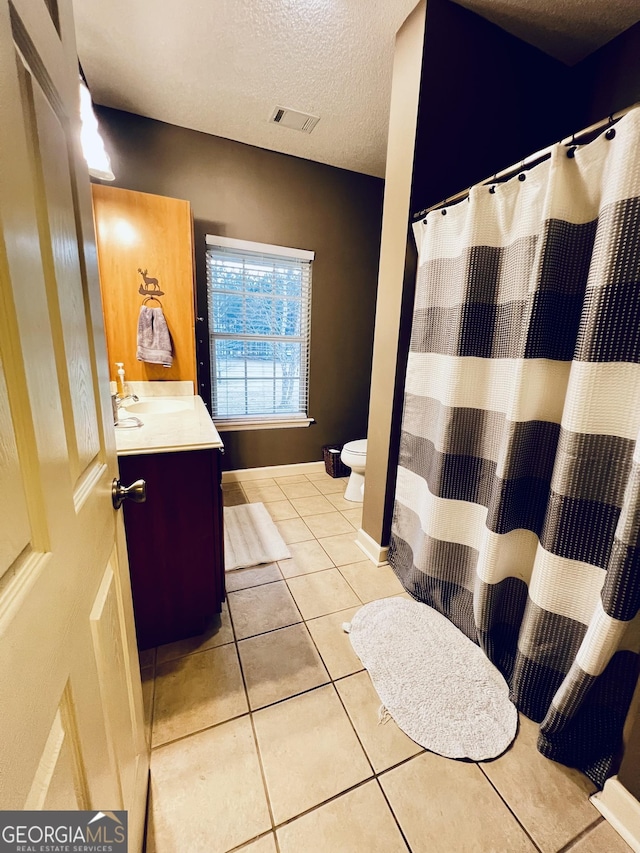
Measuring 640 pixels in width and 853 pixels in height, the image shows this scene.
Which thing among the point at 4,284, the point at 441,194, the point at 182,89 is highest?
the point at 182,89

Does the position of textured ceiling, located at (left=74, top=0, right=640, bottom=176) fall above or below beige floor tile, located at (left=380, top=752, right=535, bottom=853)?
above

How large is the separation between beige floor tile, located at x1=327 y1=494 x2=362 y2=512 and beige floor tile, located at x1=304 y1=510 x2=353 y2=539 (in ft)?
0.30

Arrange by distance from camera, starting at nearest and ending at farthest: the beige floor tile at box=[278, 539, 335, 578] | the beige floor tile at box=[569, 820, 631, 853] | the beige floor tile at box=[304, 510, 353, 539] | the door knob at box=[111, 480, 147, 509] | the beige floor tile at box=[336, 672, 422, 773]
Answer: the door knob at box=[111, 480, 147, 509]
the beige floor tile at box=[569, 820, 631, 853]
the beige floor tile at box=[336, 672, 422, 773]
the beige floor tile at box=[278, 539, 335, 578]
the beige floor tile at box=[304, 510, 353, 539]

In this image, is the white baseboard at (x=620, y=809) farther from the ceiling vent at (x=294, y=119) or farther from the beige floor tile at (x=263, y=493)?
the ceiling vent at (x=294, y=119)

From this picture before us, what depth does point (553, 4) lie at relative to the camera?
147 cm

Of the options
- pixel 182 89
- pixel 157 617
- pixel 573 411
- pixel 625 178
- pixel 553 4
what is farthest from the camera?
pixel 182 89

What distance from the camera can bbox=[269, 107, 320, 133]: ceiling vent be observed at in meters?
2.14

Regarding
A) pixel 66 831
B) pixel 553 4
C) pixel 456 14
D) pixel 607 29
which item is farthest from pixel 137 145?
pixel 66 831

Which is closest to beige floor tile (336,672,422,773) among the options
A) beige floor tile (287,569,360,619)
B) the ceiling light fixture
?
beige floor tile (287,569,360,619)

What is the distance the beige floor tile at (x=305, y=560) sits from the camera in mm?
1911

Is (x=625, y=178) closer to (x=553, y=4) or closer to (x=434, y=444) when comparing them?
(x=434, y=444)

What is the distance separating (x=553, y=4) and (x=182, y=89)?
190cm

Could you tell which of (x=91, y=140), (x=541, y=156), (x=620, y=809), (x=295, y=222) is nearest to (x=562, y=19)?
(x=541, y=156)

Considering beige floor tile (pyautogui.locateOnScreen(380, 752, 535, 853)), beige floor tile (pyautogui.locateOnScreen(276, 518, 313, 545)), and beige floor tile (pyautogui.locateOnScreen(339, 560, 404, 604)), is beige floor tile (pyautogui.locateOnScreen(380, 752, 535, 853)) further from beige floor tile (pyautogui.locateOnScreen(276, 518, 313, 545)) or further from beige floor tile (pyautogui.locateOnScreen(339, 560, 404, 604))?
beige floor tile (pyautogui.locateOnScreen(276, 518, 313, 545))
